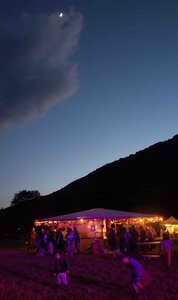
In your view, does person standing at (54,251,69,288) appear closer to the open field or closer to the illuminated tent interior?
the open field

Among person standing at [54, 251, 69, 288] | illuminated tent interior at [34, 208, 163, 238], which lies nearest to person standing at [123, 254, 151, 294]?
person standing at [54, 251, 69, 288]

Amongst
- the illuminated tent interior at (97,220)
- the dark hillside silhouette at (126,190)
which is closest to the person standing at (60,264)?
the illuminated tent interior at (97,220)

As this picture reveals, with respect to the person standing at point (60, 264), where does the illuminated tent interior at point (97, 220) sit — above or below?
above

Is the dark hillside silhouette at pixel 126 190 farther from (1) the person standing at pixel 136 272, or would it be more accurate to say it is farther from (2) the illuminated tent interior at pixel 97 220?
(1) the person standing at pixel 136 272

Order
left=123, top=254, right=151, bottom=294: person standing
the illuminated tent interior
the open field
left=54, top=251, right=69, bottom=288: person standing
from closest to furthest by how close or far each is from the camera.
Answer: left=123, top=254, right=151, bottom=294: person standing
the open field
left=54, top=251, right=69, bottom=288: person standing
the illuminated tent interior

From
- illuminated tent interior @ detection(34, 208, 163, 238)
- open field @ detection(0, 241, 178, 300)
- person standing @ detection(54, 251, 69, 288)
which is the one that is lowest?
open field @ detection(0, 241, 178, 300)

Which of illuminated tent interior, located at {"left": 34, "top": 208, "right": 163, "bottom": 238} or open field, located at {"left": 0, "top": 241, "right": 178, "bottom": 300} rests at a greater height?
illuminated tent interior, located at {"left": 34, "top": 208, "right": 163, "bottom": 238}

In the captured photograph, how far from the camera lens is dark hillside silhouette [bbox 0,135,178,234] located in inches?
3173

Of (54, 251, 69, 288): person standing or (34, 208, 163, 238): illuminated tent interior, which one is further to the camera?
(34, 208, 163, 238): illuminated tent interior

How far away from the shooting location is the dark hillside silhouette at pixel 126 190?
80.6 metres

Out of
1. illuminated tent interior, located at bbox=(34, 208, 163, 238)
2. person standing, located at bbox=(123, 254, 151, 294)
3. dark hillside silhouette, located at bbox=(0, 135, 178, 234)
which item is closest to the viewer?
person standing, located at bbox=(123, 254, 151, 294)

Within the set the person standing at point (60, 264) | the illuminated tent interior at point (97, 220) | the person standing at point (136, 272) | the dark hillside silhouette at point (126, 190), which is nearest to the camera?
the person standing at point (136, 272)

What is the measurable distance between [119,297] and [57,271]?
231 cm

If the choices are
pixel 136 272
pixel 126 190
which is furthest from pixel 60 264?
pixel 126 190
